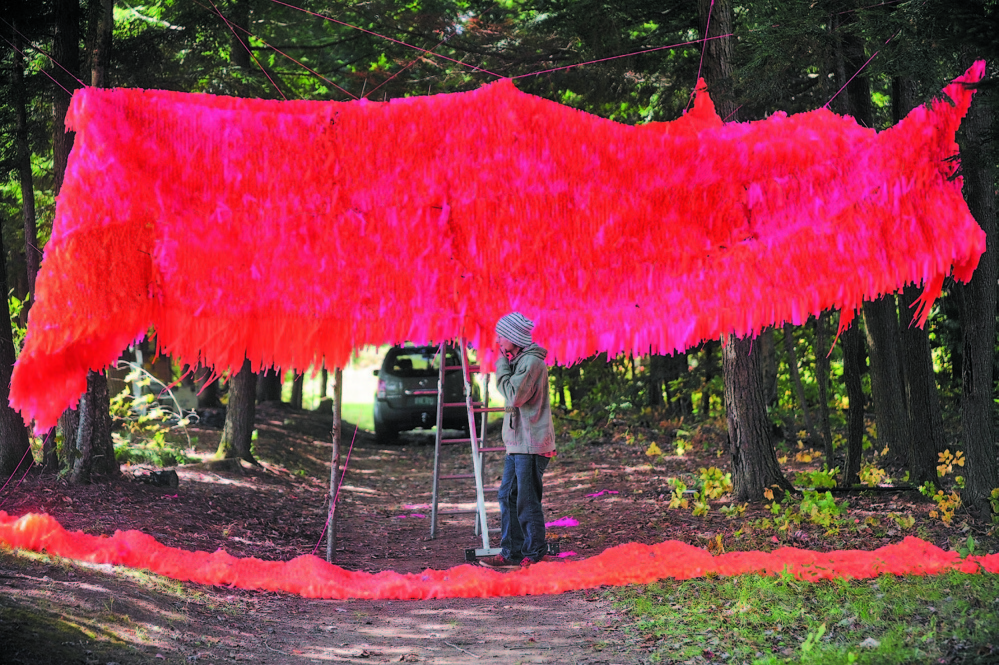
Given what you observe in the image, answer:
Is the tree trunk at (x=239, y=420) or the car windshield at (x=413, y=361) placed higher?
the car windshield at (x=413, y=361)

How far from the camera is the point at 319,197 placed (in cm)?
450

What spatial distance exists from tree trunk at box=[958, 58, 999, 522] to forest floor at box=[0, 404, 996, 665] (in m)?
0.33

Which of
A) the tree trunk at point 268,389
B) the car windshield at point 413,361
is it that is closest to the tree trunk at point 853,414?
the car windshield at point 413,361

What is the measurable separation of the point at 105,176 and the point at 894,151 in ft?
13.8

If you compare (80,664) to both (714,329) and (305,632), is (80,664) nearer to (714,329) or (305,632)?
(305,632)

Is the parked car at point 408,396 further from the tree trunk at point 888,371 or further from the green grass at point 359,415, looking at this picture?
the tree trunk at point 888,371

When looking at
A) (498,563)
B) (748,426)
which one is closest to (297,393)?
(748,426)

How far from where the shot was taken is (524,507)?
17.0 feet

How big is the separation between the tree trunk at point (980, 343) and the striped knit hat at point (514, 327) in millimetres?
2744

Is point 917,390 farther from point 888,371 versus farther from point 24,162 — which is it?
point 24,162

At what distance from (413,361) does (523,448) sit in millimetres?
9496

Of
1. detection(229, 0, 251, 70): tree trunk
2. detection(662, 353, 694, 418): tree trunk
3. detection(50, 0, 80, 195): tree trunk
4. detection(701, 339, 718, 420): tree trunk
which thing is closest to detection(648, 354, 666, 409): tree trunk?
detection(662, 353, 694, 418): tree trunk

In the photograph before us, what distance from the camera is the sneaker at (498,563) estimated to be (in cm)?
523

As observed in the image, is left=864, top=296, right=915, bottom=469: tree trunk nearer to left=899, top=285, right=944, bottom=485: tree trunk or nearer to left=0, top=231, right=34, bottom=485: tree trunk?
left=899, top=285, right=944, bottom=485: tree trunk
